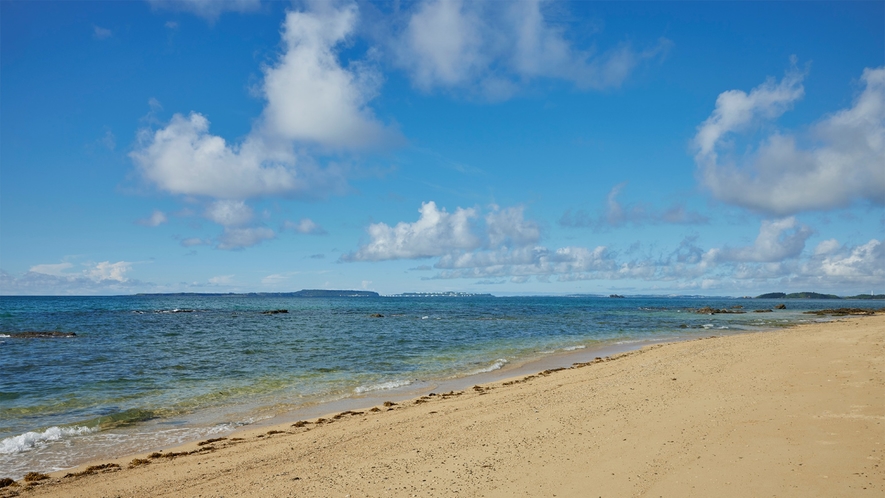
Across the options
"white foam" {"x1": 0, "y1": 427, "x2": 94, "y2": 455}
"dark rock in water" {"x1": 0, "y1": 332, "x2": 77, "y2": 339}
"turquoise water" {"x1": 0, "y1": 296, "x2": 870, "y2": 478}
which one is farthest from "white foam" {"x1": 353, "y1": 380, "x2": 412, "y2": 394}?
"dark rock in water" {"x1": 0, "y1": 332, "x2": 77, "y2": 339}

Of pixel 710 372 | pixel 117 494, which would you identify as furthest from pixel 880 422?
pixel 117 494

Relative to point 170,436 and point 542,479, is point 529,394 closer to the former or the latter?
point 542,479

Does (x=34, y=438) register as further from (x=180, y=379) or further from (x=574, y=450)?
(x=574, y=450)

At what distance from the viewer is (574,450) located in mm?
7453

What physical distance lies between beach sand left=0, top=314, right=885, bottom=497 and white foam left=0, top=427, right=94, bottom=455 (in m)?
2.50

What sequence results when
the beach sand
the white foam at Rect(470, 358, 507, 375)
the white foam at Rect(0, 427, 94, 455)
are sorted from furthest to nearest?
1. the white foam at Rect(470, 358, 507, 375)
2. the white foam at Rect(0, 427, 94, 455)
3. the beach sand

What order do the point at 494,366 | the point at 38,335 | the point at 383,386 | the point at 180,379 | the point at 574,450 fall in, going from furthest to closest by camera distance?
the point at 38,335 → the point at 494,366 → the point at 180,379 → the point at 383,386 → the point at 574,450

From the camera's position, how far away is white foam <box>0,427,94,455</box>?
9.40 meters

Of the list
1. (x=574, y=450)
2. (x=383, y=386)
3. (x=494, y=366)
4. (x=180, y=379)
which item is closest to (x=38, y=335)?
(x=180, y=379)

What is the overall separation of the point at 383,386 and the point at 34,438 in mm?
9141

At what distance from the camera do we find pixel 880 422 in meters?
7.95

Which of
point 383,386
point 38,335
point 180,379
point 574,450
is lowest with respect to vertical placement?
point 38,335

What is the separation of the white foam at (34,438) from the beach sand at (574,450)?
8.20 ft

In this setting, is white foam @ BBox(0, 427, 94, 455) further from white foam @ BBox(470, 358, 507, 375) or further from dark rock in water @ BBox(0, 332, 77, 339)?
dark rock in water @ BBox(0, 332, 77, 339)
